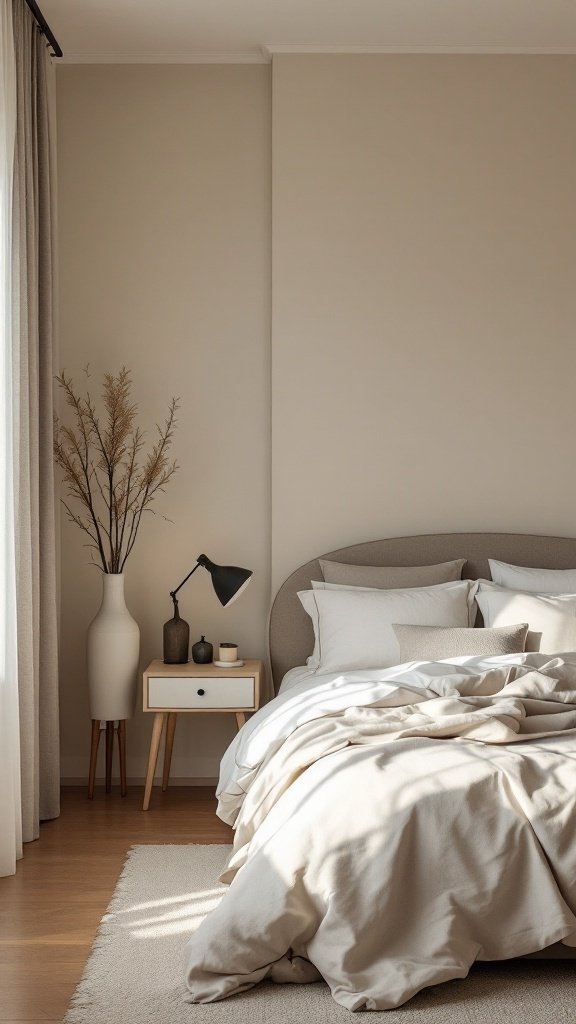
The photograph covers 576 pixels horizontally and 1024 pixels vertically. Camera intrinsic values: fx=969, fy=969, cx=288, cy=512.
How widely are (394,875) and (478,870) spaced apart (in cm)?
22

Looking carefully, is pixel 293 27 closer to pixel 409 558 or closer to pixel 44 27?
pixel 44 27

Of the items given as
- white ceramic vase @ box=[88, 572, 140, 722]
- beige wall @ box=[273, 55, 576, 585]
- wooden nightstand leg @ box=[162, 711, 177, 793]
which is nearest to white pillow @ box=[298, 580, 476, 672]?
beige wall @ box=[273, 55, 576, 585]

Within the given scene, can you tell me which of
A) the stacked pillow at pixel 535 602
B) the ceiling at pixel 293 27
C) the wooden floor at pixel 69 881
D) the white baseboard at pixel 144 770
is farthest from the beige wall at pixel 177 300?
the stacked pillow at pixel 535 602

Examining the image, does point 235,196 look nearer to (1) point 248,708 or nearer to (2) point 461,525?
(2) point 461,525

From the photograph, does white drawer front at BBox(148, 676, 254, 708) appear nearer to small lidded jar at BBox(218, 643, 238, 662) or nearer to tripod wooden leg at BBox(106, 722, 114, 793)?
small lidded jar at BBox(218, 643, 238, 662)

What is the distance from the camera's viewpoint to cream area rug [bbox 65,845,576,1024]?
232cm

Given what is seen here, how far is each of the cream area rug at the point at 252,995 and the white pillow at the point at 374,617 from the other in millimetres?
1315

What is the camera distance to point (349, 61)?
445 cm

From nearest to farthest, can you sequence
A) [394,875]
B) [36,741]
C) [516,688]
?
[394,875] < [516,688] < [36,741]

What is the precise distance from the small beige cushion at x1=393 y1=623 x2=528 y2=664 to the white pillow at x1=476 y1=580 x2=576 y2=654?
9 centimetres

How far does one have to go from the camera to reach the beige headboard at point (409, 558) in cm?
439

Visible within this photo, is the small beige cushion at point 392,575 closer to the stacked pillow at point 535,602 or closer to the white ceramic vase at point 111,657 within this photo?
the stacked pillow at point 535,602

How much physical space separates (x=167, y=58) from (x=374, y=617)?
278 centimetres

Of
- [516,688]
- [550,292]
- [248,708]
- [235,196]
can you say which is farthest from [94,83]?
[516,688]
